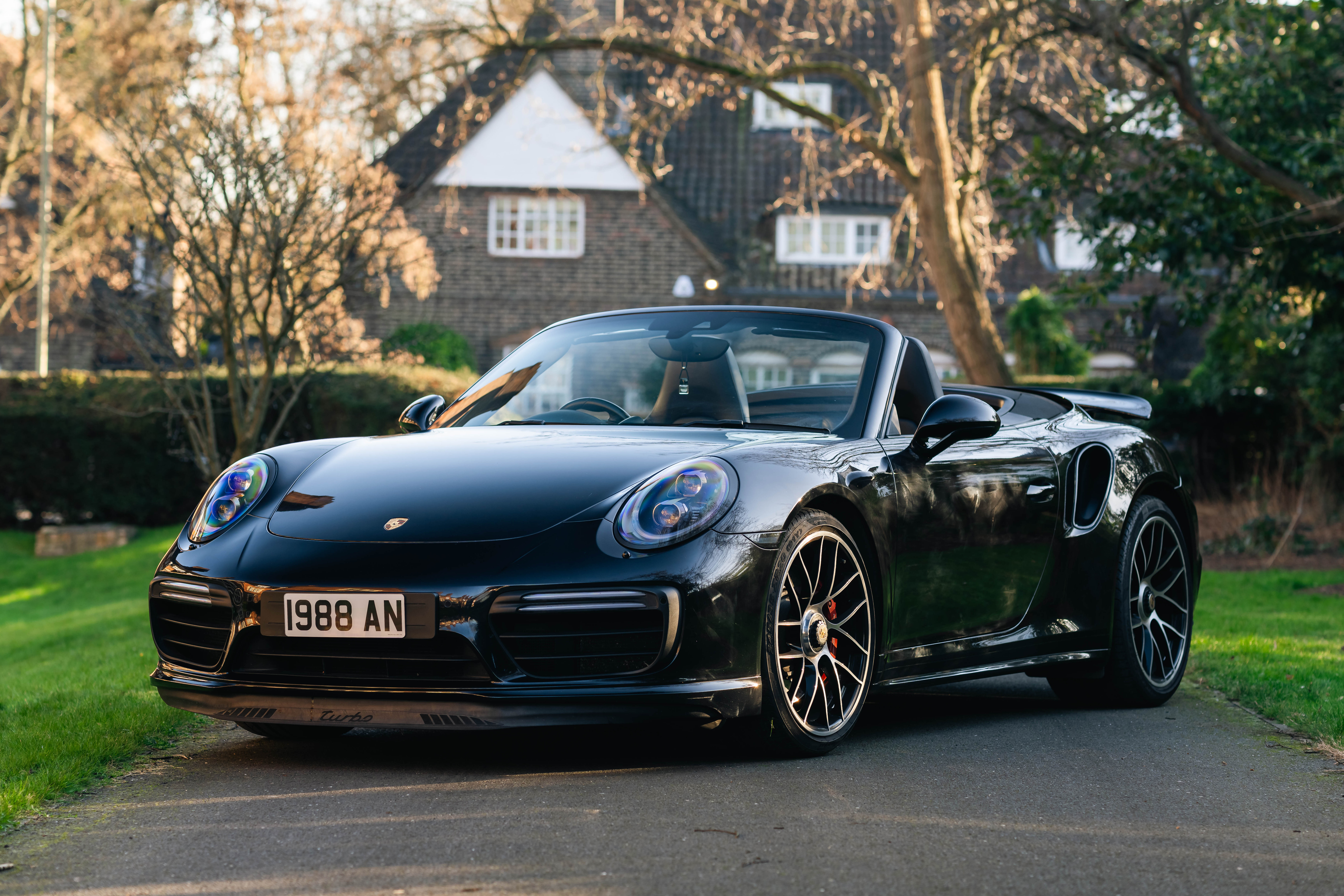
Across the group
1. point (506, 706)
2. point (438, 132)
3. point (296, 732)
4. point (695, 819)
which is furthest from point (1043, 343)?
point (695, 819)

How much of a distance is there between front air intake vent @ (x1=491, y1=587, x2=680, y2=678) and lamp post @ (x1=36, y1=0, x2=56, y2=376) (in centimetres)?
2337

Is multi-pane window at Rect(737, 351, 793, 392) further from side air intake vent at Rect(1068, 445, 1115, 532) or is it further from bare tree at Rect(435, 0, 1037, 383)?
bare tree at Rect(435, 0, 1037, 383)

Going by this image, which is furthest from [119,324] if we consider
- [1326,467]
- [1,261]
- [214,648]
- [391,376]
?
[1,261]

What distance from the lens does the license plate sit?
4.27 m

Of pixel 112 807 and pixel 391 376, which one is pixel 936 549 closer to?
pixel 112 807

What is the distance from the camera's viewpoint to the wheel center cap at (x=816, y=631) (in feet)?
15.5

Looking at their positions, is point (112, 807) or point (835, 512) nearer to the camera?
point (112, 807)

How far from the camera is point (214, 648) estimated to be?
180 inches

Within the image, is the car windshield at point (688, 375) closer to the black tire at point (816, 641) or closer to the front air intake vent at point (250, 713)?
the black tire at point (816, 641)

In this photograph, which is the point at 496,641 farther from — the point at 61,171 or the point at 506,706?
the point at 61,171

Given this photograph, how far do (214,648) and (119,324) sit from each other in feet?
27.0

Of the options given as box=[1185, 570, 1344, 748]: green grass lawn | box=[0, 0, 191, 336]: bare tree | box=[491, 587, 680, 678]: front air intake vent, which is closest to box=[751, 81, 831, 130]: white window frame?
box=[0, 0, 191, 336]: bare tree

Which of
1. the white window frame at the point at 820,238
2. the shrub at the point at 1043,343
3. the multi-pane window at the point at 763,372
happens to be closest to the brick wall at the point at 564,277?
the white window frame at the point at 820,238

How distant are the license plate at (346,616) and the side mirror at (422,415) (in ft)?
5.19
